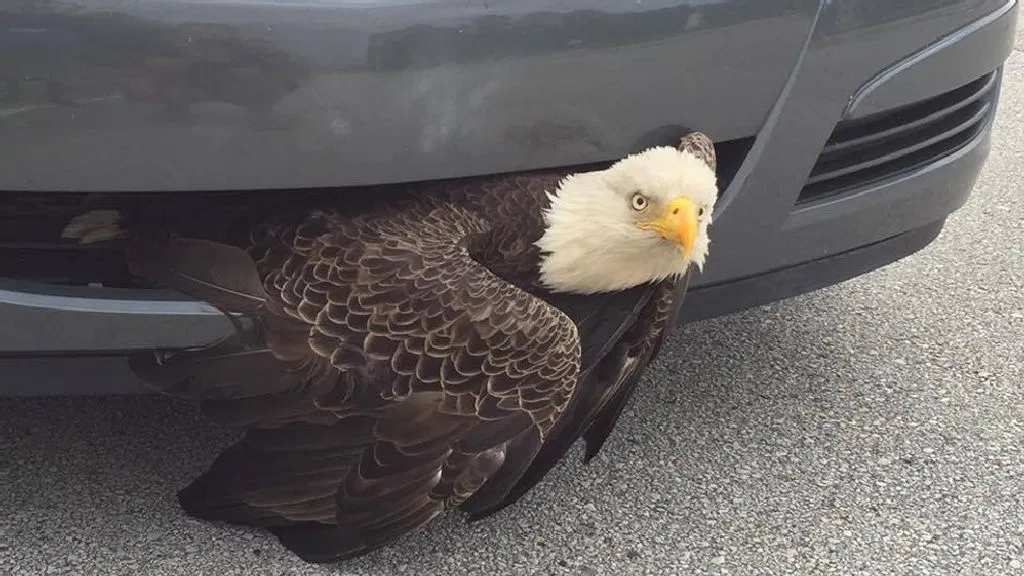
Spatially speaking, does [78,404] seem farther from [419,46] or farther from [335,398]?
[419,46]

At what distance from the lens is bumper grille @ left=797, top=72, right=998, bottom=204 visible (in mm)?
2455

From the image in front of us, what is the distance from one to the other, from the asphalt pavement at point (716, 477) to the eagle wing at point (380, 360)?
0.31 m

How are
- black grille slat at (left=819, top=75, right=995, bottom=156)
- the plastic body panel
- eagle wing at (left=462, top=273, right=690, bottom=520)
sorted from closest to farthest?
the plastic body panel, eagle wing at (left=462, top=273, right=690, bottom=520), black grille slat at (left=819, top=75, right=995, bottom=156)

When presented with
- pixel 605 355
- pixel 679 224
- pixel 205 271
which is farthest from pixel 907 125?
pixel 205 271

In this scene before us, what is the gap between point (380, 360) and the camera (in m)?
2.08

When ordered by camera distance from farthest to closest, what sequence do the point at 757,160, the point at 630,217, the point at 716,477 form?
the point at 716,477, the point at 757,160, the point at 630,217

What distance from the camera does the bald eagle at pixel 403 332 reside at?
208 cm

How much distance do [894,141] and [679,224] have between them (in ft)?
2.25

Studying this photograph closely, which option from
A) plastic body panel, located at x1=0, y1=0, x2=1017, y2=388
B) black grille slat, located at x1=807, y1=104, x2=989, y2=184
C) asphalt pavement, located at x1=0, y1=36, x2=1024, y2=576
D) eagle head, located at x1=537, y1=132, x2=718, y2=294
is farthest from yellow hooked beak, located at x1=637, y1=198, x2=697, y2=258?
asphalt pavement, located at x1=0, y1=36, x2=1024, y2=576

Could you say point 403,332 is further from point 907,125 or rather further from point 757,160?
point 907,125

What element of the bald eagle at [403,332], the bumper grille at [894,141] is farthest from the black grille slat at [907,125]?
the bald eagle at [403,332]

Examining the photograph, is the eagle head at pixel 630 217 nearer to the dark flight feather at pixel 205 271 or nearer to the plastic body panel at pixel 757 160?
→ the plastic body panel at pixel 757 160

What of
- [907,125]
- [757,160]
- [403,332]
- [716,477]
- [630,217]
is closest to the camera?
[403,332]

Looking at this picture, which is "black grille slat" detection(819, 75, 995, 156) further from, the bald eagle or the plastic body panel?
the bald eagle
